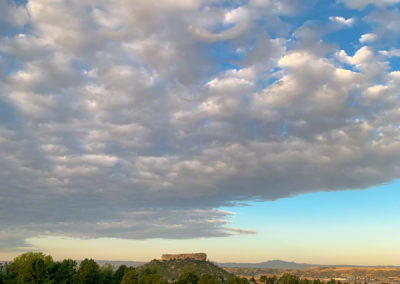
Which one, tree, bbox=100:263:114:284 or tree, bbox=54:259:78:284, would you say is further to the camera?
tree, bbox=100:263:114:284

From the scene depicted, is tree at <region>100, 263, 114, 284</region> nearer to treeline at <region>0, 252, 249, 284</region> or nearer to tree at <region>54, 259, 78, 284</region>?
treeline at <region>0, 252, 249, 284</region>

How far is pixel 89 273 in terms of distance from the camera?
122 metres

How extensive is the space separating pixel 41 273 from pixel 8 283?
27.8 ft

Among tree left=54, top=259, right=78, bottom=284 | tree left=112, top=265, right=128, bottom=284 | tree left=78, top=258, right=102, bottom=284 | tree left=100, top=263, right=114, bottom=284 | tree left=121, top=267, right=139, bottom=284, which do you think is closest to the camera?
Result: tree left=54, top=259, right=78, bottom=284

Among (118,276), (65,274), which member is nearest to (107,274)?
(118,276)

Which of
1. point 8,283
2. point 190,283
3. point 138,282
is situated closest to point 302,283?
point 190,283

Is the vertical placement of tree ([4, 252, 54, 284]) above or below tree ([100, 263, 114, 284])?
above

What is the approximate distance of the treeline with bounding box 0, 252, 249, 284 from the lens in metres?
97.7

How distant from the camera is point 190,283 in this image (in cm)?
12475

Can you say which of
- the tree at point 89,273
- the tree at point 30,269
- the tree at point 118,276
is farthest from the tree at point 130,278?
the tree at point 30,269

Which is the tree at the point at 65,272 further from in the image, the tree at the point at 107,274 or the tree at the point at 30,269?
the tree at the point at 107,274

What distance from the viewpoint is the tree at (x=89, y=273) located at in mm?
120606

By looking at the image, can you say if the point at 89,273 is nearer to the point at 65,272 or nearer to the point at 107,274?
the point at 107,274

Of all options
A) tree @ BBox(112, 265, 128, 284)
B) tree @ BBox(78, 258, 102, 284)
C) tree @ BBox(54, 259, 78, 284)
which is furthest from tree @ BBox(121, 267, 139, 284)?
tree @ BBox(54, 259, 78, 284)
